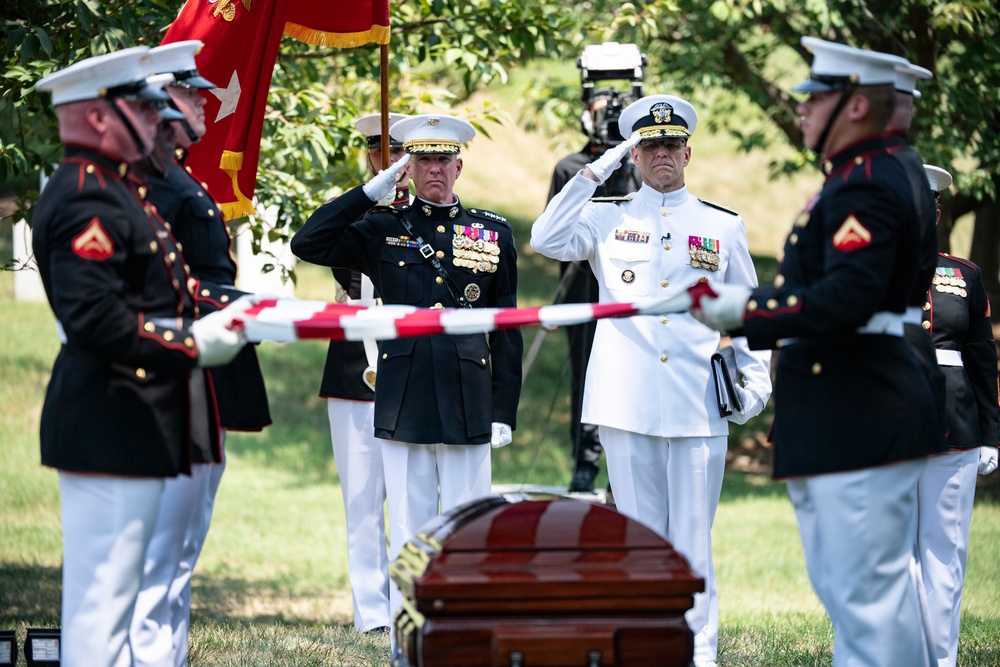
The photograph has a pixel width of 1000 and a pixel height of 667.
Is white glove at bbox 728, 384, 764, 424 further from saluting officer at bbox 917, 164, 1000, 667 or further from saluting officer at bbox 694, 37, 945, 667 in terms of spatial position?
saluting officer at bbox 694, 37, 945, 667

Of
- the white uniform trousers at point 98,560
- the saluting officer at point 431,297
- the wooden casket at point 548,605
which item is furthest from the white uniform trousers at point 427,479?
the wooden casket at point 548,605

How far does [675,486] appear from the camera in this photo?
5141 millimetres

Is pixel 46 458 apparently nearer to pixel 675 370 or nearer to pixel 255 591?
pixel 675 370

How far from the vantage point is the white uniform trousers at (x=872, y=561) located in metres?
3.51

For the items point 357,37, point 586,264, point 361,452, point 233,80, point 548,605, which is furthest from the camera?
point 586,264

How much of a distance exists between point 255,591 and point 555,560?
5.42 metres

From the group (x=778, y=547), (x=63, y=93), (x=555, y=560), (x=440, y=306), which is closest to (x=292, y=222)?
(x=440, y=306)

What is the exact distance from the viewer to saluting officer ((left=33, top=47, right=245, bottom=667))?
3426mm

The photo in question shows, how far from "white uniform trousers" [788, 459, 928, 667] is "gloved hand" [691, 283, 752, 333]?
516 mm

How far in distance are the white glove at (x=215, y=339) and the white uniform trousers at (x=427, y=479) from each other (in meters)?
1.79

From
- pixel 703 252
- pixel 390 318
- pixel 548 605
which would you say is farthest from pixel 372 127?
pixel 548 605

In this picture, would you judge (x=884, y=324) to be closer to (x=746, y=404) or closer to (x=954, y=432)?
(x=746, y=404)

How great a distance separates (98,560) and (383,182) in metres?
2.18

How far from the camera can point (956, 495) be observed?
5.38 metres
